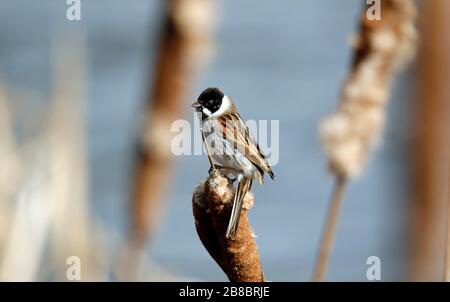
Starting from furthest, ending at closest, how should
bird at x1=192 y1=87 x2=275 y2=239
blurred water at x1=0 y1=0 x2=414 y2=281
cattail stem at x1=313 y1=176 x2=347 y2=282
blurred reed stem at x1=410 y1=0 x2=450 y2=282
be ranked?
1. blurred water at x1=0 y1=0 x2=414 y2=281
2. blurred reed stem at x1=410 y1=0 x2=450 y2=282
3. cattail stem at x1=313 y1=176 x2=347 y2=282
4. bird at x1=192 y1=87 x2=275 y2=239

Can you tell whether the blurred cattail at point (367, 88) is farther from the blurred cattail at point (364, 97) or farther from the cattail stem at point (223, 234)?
the cattail stem at point (223, 234)

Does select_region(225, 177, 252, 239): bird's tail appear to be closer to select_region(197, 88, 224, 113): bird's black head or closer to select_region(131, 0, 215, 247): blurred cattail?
select_region(197, 88, 224, 113): bird's black head

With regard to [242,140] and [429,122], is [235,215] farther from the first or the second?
[429,122]

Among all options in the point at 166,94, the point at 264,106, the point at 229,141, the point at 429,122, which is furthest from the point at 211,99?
the point at 264,106

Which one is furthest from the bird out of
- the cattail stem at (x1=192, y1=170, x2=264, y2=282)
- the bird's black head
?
the cattail stem at (x1=192, y1=170, x2=264, y2=282)

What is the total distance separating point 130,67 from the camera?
630 cm

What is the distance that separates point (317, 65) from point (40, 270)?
12.4 ft

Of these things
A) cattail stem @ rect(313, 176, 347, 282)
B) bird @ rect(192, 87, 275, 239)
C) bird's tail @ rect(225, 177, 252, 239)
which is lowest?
cattail stem @ rect(313, 176, 347, 282)

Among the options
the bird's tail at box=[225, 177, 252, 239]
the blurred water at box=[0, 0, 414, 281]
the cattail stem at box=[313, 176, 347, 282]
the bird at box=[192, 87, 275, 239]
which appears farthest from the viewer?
the blurred water at box=[0, 0, 414, 281]

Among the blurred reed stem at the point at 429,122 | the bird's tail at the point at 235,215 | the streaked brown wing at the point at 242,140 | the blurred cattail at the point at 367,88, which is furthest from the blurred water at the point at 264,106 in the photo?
the bird's tail at the point at 235,215

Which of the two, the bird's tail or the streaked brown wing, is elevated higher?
the streaked brown wing

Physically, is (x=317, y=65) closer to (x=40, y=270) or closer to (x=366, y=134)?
(x=40, y=270)

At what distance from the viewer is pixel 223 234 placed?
4.84 feet

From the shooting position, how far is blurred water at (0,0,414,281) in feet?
15.6
